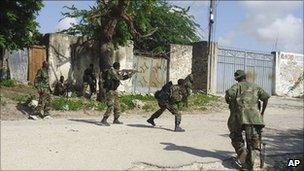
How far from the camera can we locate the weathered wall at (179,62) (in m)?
22.5

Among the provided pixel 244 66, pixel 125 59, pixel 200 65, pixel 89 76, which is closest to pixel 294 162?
pixel 89 76

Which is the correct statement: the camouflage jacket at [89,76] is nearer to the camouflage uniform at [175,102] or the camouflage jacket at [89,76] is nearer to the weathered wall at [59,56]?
the weathered wall at [59,56]

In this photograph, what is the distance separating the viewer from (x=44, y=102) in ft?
44.2

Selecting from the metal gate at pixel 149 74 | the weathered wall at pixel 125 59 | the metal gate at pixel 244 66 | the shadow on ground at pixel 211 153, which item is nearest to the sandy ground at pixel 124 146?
the shadow on ground at pixel 211 153

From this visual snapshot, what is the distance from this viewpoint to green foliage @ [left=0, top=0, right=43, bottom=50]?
16281 millimetres

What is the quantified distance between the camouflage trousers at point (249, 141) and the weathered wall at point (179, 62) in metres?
13.8

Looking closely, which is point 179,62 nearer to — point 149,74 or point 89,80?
point 149,74

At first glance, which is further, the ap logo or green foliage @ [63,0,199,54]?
green foliage @ [63,0,199,54]

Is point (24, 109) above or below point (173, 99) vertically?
below

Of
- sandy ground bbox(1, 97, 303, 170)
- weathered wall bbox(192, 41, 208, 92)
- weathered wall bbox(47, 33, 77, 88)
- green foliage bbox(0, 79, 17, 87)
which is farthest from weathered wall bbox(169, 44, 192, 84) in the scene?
sandy ground bbox(1, 97, 303, 170)

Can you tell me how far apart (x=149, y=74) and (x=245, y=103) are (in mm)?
13563

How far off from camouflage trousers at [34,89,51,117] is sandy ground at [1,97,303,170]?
39 centimetres

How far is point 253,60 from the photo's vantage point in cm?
2564

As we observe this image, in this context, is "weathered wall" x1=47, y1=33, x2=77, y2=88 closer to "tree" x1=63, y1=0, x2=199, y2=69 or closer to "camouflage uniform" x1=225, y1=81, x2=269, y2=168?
"tree" x1=63, y1=0, x2=199, y2=69
